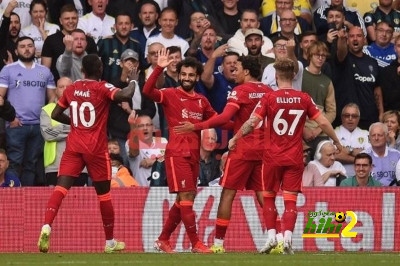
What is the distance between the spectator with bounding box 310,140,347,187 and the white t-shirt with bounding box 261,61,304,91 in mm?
1277

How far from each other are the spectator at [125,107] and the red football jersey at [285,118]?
5271mm

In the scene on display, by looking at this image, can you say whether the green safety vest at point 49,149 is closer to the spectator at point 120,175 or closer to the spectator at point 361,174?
the spectator at point 120,175

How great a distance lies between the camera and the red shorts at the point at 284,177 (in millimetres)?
16938

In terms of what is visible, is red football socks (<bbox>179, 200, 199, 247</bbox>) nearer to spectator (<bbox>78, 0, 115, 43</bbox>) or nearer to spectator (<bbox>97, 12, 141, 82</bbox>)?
spectator (<bbox>97, 12, 141, 82</bbox>)

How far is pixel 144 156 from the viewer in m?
21.5

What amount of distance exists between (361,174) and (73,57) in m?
5.12

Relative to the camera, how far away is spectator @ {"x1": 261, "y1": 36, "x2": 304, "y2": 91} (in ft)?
71.3

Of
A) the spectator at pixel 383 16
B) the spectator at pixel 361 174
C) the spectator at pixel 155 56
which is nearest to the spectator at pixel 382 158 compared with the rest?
the spectator at pixel 361 174

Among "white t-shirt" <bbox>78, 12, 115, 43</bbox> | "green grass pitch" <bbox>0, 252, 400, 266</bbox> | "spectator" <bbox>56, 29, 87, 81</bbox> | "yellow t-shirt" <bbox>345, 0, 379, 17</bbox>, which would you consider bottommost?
"green grass pitch" <bbox>0, 252, 400, 266</bbox>

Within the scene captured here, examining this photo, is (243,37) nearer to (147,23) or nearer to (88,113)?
(147,23)

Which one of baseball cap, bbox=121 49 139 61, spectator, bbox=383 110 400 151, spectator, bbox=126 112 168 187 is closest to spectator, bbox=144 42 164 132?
baseball cap, bbox=121 49 139 61

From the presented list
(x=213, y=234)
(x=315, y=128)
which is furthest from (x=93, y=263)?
(x=315, y=128)

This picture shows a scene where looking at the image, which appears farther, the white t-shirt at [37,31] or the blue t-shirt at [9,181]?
the white t-shirt at [37,31]

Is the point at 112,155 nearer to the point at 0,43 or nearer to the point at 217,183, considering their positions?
the point at 217,183
